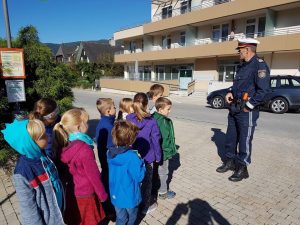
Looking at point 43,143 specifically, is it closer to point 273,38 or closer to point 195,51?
point 273,38

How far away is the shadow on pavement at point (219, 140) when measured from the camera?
19.3 ft

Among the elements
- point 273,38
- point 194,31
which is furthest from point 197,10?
point 273,38

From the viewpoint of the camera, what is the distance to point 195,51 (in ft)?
77.9

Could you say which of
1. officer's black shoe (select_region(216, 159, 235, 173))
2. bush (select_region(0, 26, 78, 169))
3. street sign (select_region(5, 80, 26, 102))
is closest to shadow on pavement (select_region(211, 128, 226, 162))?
officer's black shoe (select_region(216, 159, 235, 173))

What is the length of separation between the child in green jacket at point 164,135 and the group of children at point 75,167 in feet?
0.80

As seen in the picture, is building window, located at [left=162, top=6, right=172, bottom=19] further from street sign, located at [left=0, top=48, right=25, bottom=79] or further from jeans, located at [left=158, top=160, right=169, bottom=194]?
jeans, located at [left=158, top=160, right=169, bottom=194]

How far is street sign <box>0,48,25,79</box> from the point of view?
4203mm

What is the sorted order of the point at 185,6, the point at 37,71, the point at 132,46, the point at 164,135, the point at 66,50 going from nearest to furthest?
1. the point at 164,135
2. the point at 37,71
3. the point at 185,6
4. the point at 132,46
5. the point at 66,50

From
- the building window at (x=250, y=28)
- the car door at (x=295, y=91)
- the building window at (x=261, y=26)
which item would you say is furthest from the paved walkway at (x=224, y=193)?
the building window at (x=250, y=28)

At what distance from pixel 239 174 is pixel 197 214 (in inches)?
55.2

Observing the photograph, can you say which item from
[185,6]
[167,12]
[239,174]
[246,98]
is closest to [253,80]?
[246,98]

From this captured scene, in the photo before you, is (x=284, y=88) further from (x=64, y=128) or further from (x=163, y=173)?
(x=64, y=128)

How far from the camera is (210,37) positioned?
80.6 ft

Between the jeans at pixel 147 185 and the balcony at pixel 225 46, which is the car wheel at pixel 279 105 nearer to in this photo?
the balcony at pixel 225 46
